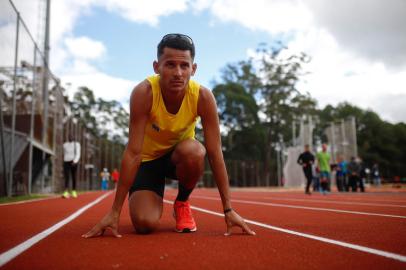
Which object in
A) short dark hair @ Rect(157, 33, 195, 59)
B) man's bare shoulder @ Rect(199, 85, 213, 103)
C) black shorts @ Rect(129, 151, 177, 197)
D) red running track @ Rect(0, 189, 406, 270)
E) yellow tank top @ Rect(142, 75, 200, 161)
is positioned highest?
short dark hair @ Rect(157, 33, 195, 59)

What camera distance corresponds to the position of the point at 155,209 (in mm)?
3207

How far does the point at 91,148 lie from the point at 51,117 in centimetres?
1146

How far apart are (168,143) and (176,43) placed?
919mm

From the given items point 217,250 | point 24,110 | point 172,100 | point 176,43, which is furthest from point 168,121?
point 24,110

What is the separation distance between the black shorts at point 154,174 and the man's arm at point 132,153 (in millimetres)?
627

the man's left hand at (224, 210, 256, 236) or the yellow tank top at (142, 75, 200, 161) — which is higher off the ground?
the yellow tank top at (142, 75, 200, 161)

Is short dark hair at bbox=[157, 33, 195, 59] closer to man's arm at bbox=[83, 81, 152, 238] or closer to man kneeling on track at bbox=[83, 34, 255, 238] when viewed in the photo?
man kneeling on track at bbox=[83, 34, 255, 238]

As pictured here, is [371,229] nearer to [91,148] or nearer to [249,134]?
[91,148]

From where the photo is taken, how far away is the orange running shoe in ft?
10.4

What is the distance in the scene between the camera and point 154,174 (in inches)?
139

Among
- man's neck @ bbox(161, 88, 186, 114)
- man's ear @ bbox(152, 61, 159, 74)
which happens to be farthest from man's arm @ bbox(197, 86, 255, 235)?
man's ear @ bbox(152, 61, 159, 74)

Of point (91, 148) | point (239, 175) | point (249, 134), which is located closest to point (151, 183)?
point (91, 148)

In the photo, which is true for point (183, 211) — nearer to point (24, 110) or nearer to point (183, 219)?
point (183, 219)

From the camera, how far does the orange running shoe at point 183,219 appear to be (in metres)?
3.17
